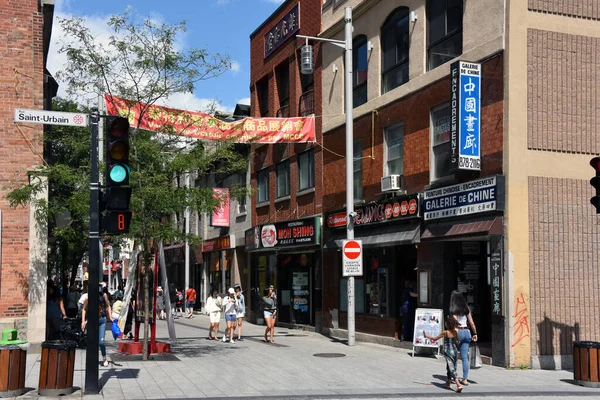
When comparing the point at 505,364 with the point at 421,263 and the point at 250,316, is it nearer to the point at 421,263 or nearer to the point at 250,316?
the point at 421,263

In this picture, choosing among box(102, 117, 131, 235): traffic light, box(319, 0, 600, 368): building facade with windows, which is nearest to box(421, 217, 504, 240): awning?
box(319, 0, 600, 368): building facade with windows

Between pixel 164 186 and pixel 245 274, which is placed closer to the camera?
pixel 164 186

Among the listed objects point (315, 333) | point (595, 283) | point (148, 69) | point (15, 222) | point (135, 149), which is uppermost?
point (148, 69)

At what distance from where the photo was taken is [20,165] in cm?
1844

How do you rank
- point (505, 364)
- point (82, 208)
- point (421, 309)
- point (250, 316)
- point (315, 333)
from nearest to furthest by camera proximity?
point (505, 364) < point (82, 208) < point (421, 309) < point (315, 333) < point (250, 316)

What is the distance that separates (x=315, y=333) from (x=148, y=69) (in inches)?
472

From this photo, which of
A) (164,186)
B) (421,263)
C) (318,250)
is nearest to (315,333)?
(318,250)

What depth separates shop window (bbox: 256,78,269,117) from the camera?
32.1 meters

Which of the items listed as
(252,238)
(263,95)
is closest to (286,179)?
(252,238)

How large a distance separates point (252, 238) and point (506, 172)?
17.0 meters

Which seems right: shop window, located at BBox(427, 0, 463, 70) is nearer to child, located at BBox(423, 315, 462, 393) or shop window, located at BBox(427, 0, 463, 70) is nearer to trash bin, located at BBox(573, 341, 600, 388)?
child, located at BBox(423, 315, 462, 393)

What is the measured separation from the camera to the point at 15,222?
18281mm

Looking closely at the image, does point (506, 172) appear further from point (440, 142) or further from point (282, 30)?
point (282, 30)

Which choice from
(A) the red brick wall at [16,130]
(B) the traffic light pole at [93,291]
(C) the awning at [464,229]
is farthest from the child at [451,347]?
(A) the red brick wall at [16,130]
